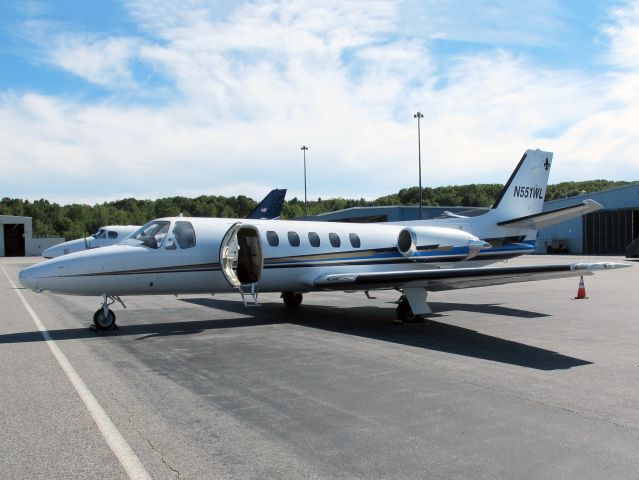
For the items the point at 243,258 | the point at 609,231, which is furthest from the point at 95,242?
the point at 609,231

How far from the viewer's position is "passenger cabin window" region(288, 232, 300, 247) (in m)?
13.9

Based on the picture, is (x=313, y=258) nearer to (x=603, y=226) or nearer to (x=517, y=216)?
(x=517, y=216)

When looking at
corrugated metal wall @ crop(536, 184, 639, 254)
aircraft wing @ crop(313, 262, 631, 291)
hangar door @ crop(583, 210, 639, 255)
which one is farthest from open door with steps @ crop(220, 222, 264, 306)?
hangar door @ crop(583, 210, 639, 255)

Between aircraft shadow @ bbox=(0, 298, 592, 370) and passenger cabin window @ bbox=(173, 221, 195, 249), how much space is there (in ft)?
5.96

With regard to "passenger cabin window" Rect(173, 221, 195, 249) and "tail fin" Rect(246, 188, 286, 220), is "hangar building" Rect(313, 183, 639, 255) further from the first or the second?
"passenger cabin window" Rect(173, 221, 195, 249)

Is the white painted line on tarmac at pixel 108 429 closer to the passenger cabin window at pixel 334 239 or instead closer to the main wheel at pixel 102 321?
the main wheel at pixel 102 321

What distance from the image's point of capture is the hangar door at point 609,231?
2296 inches

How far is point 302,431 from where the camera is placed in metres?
5.37

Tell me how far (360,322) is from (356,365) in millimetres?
4956

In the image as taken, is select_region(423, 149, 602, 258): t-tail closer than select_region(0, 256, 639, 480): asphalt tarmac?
No

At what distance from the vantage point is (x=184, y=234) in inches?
489

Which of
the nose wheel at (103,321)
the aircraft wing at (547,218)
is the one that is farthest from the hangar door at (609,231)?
the nose wheel at (103,321)

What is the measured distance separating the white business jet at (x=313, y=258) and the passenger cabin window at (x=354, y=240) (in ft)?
0.10

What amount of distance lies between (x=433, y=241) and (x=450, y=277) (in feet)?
14.6
